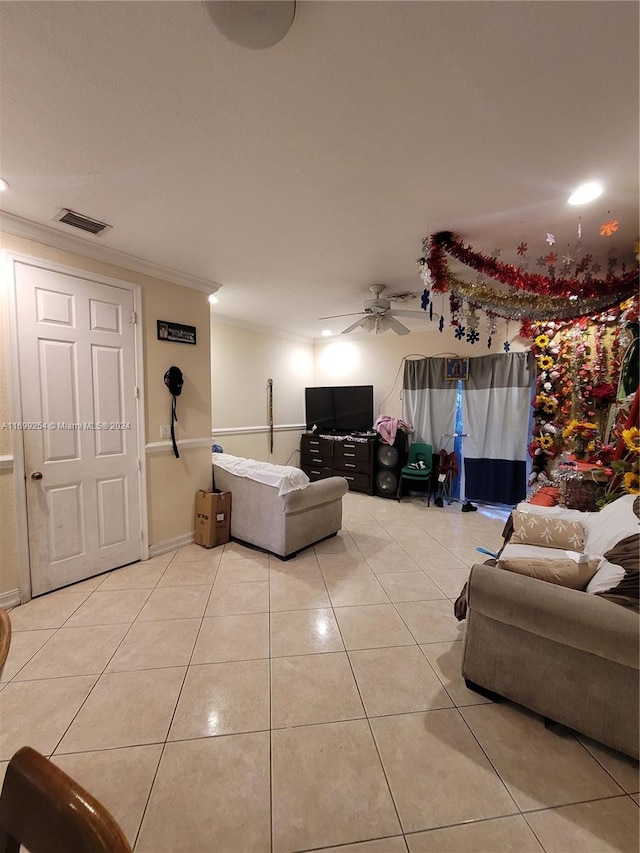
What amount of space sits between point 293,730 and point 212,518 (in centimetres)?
200

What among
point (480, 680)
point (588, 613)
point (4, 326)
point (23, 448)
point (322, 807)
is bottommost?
point (322, 807)

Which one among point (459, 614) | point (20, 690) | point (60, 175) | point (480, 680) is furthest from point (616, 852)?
point (60, 175)

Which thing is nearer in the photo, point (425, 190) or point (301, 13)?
point (301, 13)

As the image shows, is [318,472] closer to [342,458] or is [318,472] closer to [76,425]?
[342,458]

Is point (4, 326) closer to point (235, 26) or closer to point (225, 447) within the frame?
point (235, 26)

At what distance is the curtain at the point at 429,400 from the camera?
483 cm

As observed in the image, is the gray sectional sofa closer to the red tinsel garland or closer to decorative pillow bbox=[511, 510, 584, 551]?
decorative pillow bbox=[511, 510, 584, 551]

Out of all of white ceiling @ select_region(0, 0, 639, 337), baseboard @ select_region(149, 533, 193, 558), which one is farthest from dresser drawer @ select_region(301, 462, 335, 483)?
white ceiling @ select_region(0, 0, 639, 337)

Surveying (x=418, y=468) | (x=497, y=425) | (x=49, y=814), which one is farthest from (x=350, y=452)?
(x=49, y=814)

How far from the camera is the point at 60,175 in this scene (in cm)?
176

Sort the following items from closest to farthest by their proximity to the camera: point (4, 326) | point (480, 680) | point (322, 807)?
point (322, 807)
point (480, 680)
point (4, 326)

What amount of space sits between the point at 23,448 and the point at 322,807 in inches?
102

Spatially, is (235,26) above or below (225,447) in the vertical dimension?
above

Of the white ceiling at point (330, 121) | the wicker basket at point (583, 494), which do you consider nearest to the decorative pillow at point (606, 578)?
the wicker basket at point (583, 494)
